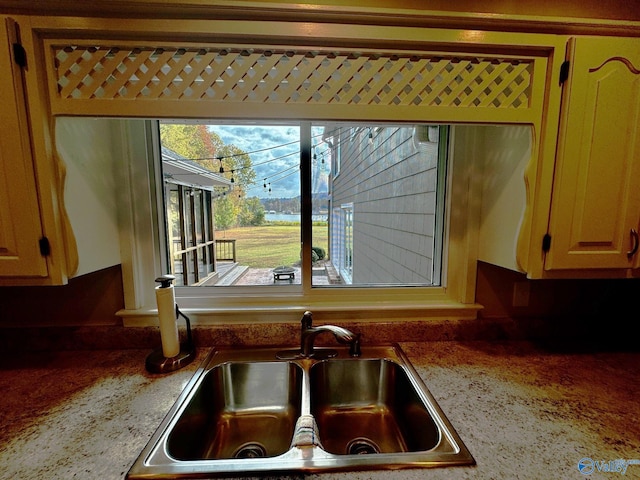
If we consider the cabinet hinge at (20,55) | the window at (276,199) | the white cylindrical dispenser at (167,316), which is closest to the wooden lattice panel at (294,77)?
the cabinet hinge at (20,55)

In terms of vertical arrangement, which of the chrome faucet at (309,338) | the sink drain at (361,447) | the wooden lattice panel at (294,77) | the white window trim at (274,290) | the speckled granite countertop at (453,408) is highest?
the wooden lattice panel at (294,77)

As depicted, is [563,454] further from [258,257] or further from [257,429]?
[258,257]

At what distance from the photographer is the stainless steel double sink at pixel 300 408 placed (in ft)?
2.84

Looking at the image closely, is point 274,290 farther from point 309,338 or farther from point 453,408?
point 453,408

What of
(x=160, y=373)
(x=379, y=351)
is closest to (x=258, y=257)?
(x=160, y=373)

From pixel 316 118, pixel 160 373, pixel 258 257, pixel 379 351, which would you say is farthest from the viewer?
pixel 258 257

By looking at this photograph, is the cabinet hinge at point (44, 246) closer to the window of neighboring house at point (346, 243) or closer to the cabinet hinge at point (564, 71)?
the cabinet hinge at point (564, 71)

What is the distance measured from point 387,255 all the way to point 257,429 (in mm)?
1952

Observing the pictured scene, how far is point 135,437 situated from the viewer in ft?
2.45

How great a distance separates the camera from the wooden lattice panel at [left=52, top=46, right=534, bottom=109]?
2.69 feet

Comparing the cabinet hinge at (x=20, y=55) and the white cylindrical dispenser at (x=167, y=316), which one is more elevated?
the cabinet hinge at (x=20, y=55)

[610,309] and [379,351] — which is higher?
[610,309]

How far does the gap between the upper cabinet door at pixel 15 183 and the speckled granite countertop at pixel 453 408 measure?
448 millimetres

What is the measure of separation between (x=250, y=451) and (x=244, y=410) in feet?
0.51
